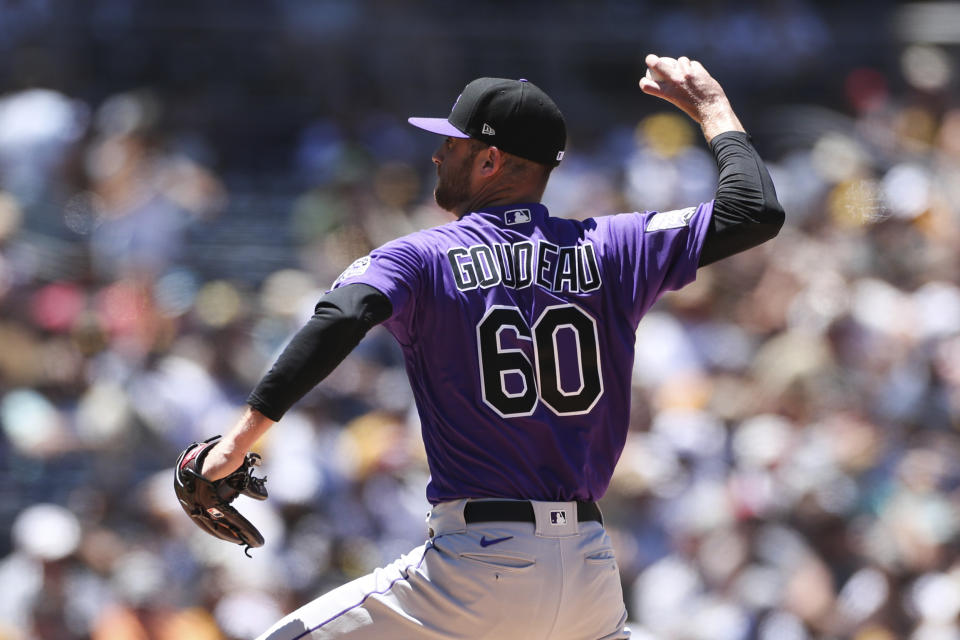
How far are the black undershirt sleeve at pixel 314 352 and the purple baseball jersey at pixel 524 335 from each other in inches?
4.0

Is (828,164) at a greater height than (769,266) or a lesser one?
greater

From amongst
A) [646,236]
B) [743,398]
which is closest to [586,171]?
[743,398]

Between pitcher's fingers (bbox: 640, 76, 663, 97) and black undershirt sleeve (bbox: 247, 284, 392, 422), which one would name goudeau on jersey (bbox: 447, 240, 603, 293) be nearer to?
black undershirt sleeve (bbox: 247, 284, 392, 422)

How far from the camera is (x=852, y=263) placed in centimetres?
828

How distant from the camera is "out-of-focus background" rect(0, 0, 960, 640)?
21.5 feet

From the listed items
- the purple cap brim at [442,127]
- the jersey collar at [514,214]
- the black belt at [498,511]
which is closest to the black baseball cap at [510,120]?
the purple cap brim at [442,127]

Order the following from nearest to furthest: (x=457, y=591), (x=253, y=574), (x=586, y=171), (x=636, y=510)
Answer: (x=457, y=591), (x=253, y=574), (x=636, y=510), (x=586, y=171)

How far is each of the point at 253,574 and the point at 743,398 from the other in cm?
285

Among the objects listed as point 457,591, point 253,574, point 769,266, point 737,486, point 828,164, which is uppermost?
point 828,164

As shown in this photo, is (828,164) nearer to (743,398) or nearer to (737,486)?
(743,398)

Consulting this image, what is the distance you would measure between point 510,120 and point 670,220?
1.48ft

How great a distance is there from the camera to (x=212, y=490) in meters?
2.95

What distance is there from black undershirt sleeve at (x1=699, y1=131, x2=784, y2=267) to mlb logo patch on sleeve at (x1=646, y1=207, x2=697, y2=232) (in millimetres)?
62

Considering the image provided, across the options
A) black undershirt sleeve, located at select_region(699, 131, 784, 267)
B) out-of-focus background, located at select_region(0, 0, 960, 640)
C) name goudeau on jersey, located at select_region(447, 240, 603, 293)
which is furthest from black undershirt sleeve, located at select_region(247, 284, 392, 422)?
out-of-focus background, located at select_region(0, 0, 960, 640)
